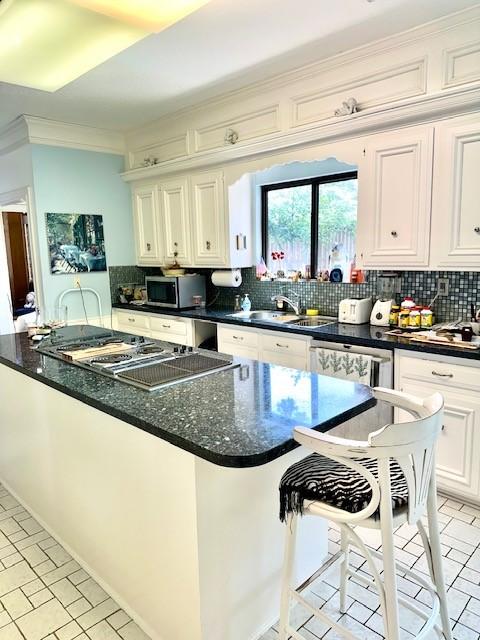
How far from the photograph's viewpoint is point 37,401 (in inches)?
86.3

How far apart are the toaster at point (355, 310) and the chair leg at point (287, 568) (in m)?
1.94

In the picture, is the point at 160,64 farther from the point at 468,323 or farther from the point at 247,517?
the point at 247,517

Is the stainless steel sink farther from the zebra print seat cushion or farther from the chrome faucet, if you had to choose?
the zebra print seat cushion

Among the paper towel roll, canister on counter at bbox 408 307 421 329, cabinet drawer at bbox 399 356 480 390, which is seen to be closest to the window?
the paper towel roll

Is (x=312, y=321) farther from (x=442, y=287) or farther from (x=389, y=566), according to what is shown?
(x=389, y=566)

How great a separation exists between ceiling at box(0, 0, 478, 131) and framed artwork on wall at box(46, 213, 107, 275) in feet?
2.94

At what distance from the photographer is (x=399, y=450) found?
1.10 metres

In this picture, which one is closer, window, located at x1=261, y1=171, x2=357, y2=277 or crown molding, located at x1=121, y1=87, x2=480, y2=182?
Result: crown molding, located at x1=121, y1=87, x2=480, y2=182

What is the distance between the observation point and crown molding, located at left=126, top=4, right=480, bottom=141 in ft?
7.63

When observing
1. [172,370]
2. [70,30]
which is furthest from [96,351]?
[70,30]

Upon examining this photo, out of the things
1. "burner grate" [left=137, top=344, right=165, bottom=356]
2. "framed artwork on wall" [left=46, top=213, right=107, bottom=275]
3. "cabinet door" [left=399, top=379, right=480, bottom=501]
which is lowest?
"cabinet door" [left=399, top=379, right=480, bottom=501]

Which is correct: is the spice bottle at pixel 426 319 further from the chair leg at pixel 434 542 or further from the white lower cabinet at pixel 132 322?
the white lower cabinet at pixel 132 322

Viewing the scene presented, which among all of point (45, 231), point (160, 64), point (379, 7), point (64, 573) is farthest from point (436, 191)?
point (45, 231)

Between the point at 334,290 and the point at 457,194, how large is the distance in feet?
3.98
